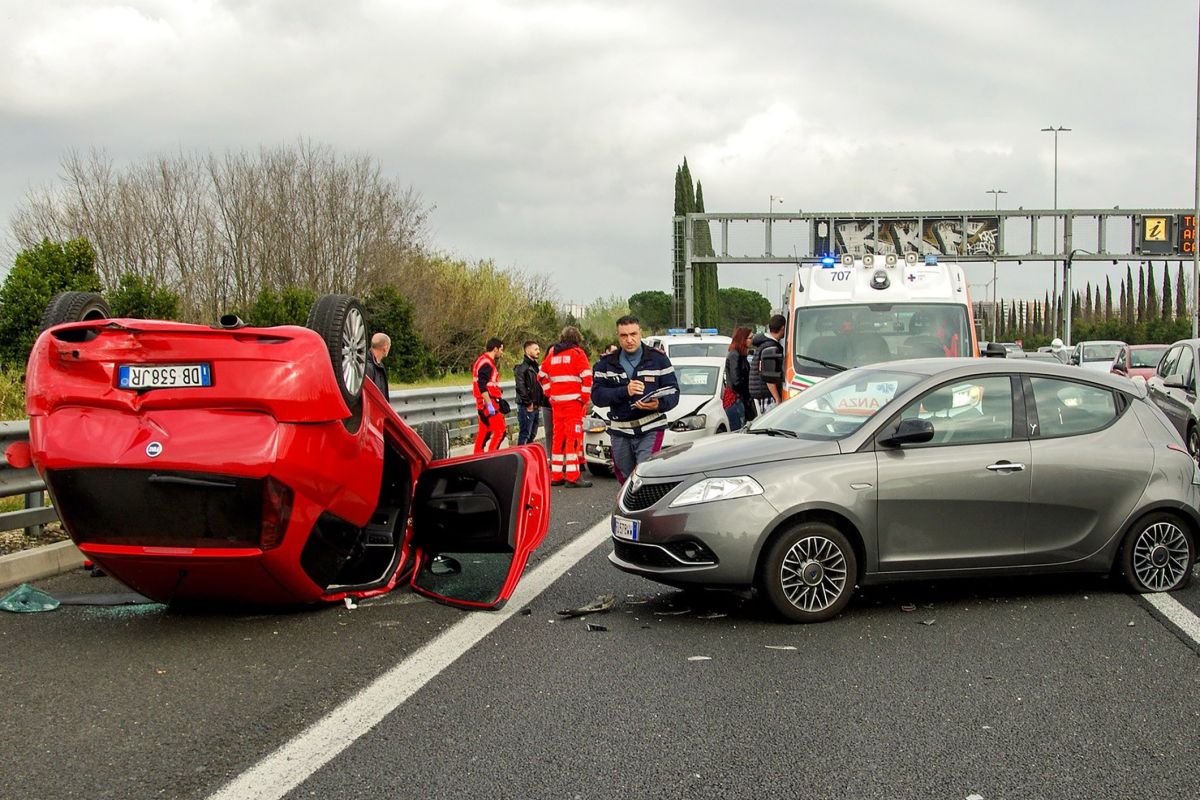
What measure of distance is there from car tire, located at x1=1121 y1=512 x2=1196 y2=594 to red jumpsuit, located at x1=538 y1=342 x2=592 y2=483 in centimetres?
721

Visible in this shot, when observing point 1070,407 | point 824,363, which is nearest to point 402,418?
point 824,363

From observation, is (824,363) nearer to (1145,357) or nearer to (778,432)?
(778,432)

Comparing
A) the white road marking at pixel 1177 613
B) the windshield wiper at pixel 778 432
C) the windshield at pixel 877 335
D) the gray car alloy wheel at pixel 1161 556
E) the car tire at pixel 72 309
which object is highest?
the car tire at pixel 72 309

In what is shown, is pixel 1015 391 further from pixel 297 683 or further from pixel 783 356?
pixel 783 356

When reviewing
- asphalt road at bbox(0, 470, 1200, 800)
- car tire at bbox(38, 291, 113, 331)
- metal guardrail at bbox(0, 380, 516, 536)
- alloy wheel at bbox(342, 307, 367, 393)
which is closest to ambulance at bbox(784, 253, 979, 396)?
metal guardrail at bbox(0, 380, 516, 536)

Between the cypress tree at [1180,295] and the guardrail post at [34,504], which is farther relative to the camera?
the cypress tree at [1180,295]

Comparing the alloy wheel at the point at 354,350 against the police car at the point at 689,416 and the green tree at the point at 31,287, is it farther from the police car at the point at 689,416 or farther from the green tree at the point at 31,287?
the green tree at the point at 31,287

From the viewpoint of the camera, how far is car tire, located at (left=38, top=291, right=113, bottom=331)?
20.4 ft

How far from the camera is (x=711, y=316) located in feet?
277

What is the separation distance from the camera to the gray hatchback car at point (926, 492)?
661 cm

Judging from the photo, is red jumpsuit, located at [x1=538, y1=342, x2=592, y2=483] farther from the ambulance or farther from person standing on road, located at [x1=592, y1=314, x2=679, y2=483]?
person standing on road, located at [x1=592, y1=314, x2=679, y2=483]

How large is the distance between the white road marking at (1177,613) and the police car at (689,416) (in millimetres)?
6963

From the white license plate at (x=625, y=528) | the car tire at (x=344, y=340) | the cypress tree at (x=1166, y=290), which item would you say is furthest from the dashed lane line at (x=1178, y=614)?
the cypress tree at (x=1166, y=290)

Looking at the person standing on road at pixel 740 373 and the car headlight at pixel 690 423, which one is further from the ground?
the person standing on road at pixel 740 373
